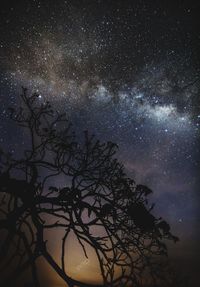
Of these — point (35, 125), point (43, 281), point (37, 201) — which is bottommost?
point (37, 201)

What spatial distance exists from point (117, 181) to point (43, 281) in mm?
124966

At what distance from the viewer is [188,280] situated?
5582 millimetres

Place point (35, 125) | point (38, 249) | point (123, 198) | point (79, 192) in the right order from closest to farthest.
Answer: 1. point (38, 249)
2. point (79, 192)
3. point (123, 198)
4. point (35, 125)

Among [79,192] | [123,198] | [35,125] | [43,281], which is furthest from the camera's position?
[43,281]

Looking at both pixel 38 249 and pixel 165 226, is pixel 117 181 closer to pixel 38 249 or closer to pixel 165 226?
pixel 165 226

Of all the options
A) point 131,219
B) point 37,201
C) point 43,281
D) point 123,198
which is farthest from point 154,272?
point 43,281

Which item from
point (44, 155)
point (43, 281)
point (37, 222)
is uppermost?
point (43, 281)

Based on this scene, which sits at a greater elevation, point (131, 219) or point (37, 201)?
point (37, 201)

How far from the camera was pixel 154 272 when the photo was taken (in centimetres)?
573

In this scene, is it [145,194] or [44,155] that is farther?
[44,155]

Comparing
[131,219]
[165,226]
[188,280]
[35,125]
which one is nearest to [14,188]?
[35,125]

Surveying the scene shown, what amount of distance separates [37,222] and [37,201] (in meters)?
0.35

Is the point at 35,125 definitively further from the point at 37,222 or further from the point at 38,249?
the point at 38,249

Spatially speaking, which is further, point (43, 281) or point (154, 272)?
point (43, 281)
